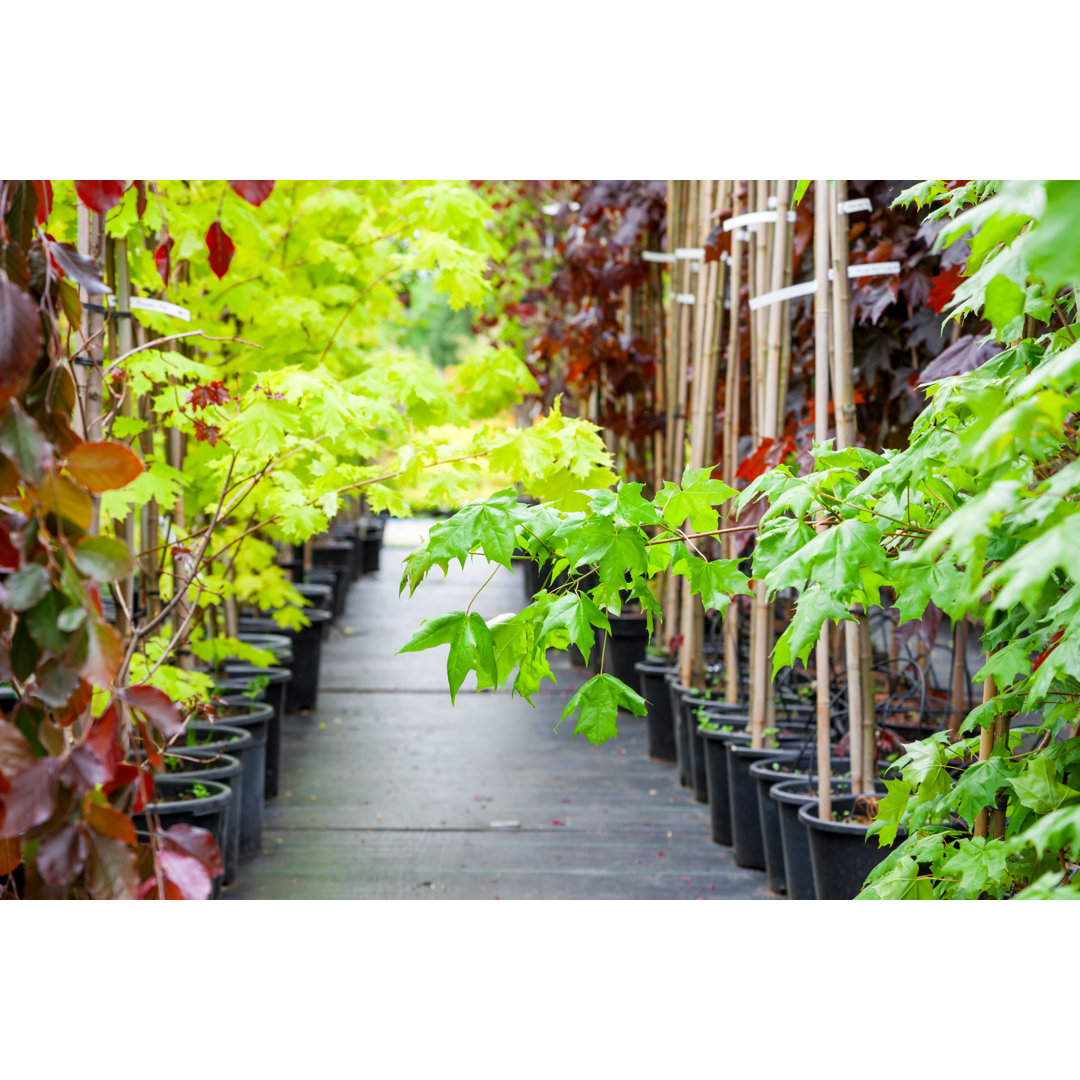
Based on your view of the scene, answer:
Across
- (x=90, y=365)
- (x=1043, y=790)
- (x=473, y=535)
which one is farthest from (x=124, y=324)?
(x=1043, y=790)

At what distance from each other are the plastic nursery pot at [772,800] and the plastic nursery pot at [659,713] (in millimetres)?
1664

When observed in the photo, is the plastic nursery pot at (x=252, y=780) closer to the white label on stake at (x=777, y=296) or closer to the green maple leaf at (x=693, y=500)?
the white label on stake at (x=777, y=296)

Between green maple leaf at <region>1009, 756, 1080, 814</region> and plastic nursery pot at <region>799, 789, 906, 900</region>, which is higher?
green maple leaf at <region>1009, 756, 1080, 814</region>

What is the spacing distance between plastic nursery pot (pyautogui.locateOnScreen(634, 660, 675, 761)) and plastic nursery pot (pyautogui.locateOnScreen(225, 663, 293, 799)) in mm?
1500

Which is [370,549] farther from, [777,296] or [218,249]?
[218,249]

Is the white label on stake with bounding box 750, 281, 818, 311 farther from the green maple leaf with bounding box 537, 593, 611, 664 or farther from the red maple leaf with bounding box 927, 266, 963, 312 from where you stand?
the green maple leaf with bounding box 537, 593, 611, 664

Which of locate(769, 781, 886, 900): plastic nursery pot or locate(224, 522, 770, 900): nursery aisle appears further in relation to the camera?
locate(224, 522, 770, 900): nursery aisle

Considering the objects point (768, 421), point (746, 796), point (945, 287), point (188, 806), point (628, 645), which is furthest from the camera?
point (628, 645)

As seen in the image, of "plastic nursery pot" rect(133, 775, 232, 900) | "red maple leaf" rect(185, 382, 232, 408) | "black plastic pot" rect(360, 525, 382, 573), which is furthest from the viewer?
"black plastic pot" rect(360, 525, 382, 573)

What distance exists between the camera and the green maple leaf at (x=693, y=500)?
1.45 m

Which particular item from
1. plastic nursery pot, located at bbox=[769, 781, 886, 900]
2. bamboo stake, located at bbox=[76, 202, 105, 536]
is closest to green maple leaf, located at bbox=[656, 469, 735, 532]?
bamboo stake, located at bbox=[76, 202, 105, 536]

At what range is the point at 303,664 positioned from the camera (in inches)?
231

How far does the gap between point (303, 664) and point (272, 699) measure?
1.28 m

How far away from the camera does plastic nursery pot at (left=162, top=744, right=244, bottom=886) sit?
307 cm
